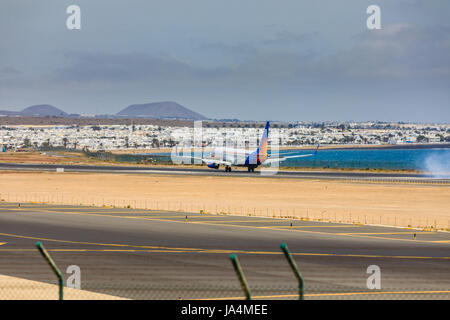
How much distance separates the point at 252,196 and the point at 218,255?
143ft

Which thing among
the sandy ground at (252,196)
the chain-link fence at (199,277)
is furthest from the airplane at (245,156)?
the chain-link fence at (199,277)

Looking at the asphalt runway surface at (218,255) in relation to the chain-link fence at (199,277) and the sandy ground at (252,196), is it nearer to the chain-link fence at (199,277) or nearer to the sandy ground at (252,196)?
the chain-link fence at (199,277)

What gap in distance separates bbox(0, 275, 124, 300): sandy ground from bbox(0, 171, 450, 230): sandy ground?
107 ft

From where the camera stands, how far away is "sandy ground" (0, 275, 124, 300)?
24656mm

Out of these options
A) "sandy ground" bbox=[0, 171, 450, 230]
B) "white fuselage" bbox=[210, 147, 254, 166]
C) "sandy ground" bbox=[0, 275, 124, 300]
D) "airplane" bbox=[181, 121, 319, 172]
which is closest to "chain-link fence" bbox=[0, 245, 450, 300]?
"sandy ground" bbox=[0, 275, 124, 300]

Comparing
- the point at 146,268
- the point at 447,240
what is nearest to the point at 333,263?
the point at 146,268

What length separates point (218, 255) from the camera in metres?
35.1

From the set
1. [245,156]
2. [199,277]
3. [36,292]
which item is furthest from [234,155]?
[36,292]

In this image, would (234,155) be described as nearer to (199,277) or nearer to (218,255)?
(218,255)

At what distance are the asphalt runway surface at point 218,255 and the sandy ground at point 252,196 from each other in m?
9.64

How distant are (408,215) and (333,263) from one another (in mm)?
27807

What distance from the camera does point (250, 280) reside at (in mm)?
28938
